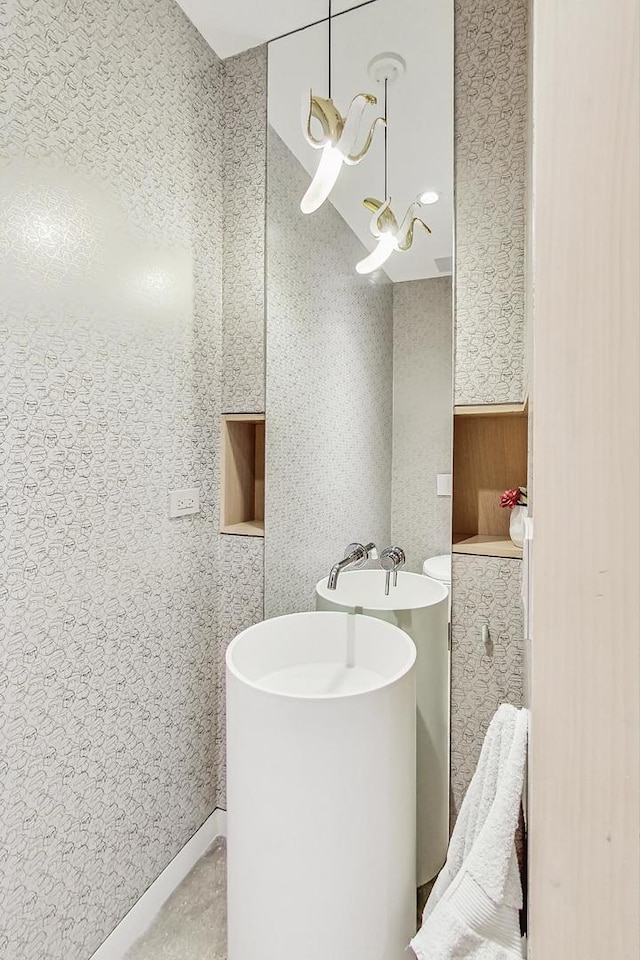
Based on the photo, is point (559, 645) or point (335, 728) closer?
point (559, 645)

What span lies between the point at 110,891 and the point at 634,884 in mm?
1345

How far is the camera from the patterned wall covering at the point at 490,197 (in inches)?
50.5

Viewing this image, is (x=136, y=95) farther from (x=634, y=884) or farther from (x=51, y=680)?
(x=634, y=884)

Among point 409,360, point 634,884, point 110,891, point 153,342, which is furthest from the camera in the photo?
point 409,360

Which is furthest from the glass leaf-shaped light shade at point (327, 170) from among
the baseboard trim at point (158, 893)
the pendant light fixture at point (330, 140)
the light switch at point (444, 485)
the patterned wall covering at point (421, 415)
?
the baseboard trim at point (158, 893)

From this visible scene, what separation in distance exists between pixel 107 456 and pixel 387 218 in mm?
1041

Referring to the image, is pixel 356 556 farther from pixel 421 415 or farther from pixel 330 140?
pixel 330 140

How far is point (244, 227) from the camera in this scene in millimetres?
1633

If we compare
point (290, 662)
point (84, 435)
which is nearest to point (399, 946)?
point (290, 662)

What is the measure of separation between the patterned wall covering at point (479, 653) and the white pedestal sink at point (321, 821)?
0.30 metres

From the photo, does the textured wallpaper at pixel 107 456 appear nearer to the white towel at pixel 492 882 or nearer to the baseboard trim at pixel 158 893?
the baseboard trim at pixel 158 893

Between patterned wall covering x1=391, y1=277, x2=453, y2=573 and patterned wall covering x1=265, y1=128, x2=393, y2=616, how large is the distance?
1.6 inches

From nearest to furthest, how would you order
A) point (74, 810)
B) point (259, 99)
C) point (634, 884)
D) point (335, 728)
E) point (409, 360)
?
point (634, 884), point (335, 728), point (74, 810), point (409, 360), point (259, 99)

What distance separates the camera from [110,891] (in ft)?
4.04
